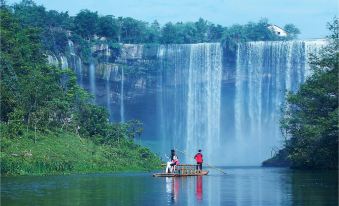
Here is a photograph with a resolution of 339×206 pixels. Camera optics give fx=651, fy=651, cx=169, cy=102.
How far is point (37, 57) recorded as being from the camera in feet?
147

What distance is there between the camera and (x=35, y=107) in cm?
3512

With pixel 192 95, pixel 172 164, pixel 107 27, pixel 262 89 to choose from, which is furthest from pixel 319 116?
pixel 107 27

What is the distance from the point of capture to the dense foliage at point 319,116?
30828 mm

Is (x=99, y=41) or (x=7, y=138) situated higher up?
(x=99, y=41)

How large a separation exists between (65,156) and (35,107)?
153 inches

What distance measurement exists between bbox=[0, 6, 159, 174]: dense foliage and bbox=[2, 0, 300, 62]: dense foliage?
10966mm

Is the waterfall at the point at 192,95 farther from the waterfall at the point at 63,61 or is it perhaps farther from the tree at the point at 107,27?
the waterfall at the point at 63,61

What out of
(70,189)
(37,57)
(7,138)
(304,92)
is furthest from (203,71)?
(70,189)

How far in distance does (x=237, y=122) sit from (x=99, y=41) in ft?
49.1

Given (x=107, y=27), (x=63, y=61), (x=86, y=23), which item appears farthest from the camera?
(x=107, y=27)

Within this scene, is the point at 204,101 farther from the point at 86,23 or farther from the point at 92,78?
the point at 86,23

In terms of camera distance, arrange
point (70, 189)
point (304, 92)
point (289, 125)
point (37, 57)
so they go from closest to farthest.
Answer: point (70, 189), point (304, 92), point (289, 125), point (37, 57)

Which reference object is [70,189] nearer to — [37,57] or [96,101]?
[37,57]

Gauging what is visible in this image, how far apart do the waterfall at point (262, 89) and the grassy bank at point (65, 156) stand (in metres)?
19.0
